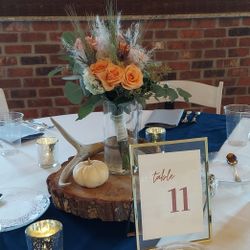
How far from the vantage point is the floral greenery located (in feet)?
3.15

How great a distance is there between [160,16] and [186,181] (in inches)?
74.6

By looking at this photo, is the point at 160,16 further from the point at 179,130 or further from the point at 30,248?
the point at 30,248

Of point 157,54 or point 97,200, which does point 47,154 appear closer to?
point 97,200

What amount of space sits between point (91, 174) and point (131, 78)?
0.25 meters

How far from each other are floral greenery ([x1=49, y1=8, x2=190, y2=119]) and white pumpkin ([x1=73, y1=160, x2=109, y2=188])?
13cm

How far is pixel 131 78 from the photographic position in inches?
37.8

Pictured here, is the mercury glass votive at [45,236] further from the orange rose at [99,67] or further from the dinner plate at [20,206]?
the orange rose at [99,67]

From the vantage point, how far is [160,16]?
2.54 m

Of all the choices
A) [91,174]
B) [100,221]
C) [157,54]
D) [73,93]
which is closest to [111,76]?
[73,93]

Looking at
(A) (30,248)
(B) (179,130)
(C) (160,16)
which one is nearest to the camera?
(A) (30,248)

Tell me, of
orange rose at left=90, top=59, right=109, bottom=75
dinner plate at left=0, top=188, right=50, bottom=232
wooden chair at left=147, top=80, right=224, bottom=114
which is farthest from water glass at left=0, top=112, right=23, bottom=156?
wooden chair at left=147, top=80, right=224, bottom=114

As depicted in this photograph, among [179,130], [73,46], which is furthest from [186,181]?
[179,130]

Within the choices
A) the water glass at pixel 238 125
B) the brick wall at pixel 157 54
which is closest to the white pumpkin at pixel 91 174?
the water glass at pixel 238 125

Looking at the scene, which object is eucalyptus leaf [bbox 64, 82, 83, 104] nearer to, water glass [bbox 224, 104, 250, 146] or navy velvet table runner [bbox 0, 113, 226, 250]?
navy velvet table runner [bbox 0, 113, 226, 250]
